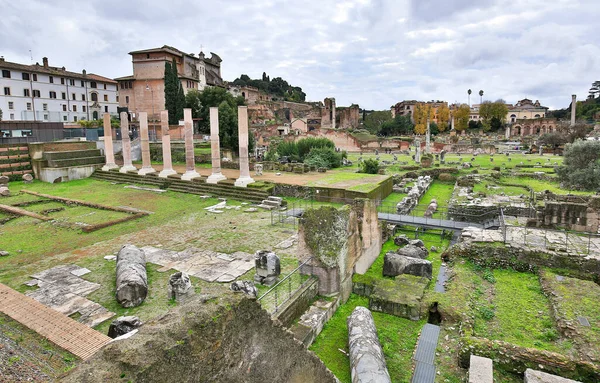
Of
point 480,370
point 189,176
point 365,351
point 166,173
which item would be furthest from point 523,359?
point 166,173

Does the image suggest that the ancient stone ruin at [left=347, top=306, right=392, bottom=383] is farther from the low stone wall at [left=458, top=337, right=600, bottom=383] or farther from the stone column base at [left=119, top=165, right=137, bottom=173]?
the stone column base at [left=119, top=165, right=137, bottom=173]

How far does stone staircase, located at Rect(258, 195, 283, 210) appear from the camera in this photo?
17609 mm

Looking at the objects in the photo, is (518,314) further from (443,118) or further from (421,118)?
(443,118)

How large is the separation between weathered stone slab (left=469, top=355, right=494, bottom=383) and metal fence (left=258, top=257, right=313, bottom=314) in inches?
138

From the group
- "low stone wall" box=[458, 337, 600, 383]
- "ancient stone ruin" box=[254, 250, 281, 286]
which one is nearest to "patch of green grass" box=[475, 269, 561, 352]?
"low stone wall" box=[458, 337, 600, 383]

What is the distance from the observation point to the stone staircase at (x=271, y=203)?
1761 centimetres

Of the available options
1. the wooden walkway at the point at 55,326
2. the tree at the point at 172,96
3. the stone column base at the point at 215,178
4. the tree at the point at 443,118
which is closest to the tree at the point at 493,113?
the tree at the point at 443,118

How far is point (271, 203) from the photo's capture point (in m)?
17.9

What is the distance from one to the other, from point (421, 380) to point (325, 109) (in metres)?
72.1

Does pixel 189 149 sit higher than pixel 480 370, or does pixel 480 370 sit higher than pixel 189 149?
pixel 189 149

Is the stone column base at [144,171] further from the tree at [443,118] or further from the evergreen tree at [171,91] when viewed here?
the tree at [443,118]

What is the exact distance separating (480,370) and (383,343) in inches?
74.8

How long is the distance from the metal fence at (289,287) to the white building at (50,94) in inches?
1797

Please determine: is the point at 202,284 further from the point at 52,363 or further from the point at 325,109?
the point at 325,109
